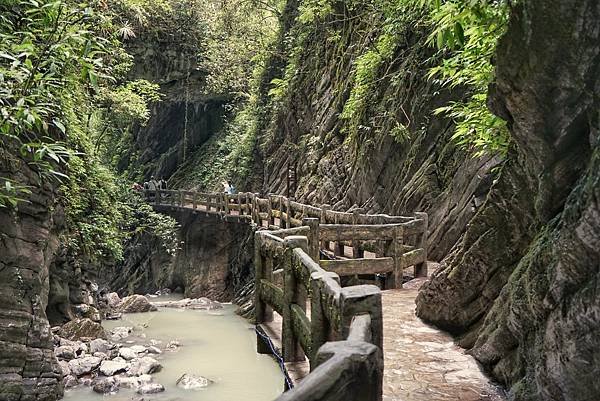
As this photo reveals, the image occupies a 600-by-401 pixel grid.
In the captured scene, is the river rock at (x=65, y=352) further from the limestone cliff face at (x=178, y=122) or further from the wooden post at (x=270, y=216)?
the limestone cliff face at (x=178, y=122)

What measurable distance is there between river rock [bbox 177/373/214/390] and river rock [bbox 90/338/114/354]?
2.40 m

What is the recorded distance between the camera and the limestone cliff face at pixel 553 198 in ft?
11.3

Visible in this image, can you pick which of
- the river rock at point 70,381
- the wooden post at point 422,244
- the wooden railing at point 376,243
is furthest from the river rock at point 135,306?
the wooden post at point 422,244

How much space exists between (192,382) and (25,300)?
4.08 metres

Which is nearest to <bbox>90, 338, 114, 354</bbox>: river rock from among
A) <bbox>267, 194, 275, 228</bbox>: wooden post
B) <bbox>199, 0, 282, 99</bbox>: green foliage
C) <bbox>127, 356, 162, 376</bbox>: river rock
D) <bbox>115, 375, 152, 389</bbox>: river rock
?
<bbox>127, 356, 162, 376</bbox>: river rock

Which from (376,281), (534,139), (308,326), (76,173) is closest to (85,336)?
(76,173)

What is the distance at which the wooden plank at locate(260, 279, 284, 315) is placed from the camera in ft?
21.2

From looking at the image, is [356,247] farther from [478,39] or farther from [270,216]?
[270,216]

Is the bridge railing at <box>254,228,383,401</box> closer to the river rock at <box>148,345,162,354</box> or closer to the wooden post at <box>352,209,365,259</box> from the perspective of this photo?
the wooden post at <box>352,209,365,259</box>

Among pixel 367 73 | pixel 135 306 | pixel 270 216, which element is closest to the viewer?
pixel 367 73

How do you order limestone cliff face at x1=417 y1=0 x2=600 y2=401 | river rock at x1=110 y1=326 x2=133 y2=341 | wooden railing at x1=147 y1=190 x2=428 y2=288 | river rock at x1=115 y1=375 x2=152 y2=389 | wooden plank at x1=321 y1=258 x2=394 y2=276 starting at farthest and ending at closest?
1. river rock at x1=110 y1=326 x2=133 y2=341
2. river rock at x1=115 y1=375 x2=152 y2=389
3. wooden railing at x1=147 y1=190 x2=428 y2=288
4. wooden plank at x1=321 y1=258 x2=394 y2=276
5. limestone cliff face at x1=417 y1=0 x2=600 y2=401

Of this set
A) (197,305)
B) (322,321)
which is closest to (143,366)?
(322,321)

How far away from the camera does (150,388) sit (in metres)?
11.1

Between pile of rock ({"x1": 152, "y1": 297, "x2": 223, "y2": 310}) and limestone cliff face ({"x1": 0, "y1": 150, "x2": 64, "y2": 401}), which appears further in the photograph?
pile of rock ({"x1": 152, "y1": 297, "x2": 223, "y2": 310})
